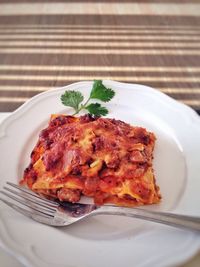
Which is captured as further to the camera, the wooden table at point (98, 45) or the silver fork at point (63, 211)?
the wooden table at point (98, 45)

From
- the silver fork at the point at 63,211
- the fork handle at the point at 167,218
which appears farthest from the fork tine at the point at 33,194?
the fork handle at the point at 167,218

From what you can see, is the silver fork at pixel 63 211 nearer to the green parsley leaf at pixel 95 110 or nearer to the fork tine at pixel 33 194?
the fork tine at pixel 33 194

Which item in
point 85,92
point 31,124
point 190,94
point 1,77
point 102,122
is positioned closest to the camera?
point 102,122

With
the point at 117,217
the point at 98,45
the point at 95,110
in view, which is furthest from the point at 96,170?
the point at 98,45

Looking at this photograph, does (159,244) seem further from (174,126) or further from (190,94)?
(190,94)

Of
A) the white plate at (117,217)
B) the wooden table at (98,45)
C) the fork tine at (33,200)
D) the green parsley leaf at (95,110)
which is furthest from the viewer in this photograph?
the wooden table at (98,45)

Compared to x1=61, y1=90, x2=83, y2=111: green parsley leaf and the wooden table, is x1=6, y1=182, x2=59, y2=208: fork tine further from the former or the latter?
the wooden table

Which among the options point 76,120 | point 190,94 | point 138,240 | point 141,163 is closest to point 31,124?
point 76,120
